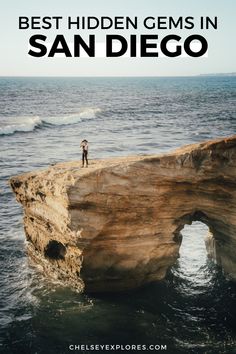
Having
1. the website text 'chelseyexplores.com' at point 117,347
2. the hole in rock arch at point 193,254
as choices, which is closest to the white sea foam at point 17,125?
the hole in rock arch at point 193,254

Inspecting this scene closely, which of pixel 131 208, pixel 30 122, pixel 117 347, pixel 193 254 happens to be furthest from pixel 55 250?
pixel 30 122

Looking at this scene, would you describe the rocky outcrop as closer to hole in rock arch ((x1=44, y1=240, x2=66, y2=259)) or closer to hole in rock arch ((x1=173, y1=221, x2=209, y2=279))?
hole in rock arch ((x1=44, y1=240, x2=66, y2=259))

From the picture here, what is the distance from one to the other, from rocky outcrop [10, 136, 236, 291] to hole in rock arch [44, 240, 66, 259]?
138 mm

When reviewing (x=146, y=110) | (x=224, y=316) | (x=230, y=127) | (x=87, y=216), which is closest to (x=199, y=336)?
(x=224, y=316)

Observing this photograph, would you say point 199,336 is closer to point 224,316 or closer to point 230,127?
point 224,316

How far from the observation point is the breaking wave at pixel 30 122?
195 ft

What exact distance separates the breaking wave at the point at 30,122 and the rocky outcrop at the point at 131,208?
4238 cm

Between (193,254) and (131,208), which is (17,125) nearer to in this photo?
(193,254)

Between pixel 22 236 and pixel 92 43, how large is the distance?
11.5m

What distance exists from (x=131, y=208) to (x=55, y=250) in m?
4.68

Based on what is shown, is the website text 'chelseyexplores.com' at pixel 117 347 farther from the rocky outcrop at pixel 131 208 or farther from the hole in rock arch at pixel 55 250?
the hole in rock arch at pixel 55 250

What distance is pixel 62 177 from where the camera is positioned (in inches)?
650

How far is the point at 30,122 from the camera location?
6519 cm

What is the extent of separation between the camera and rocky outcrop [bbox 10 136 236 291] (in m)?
16.2
